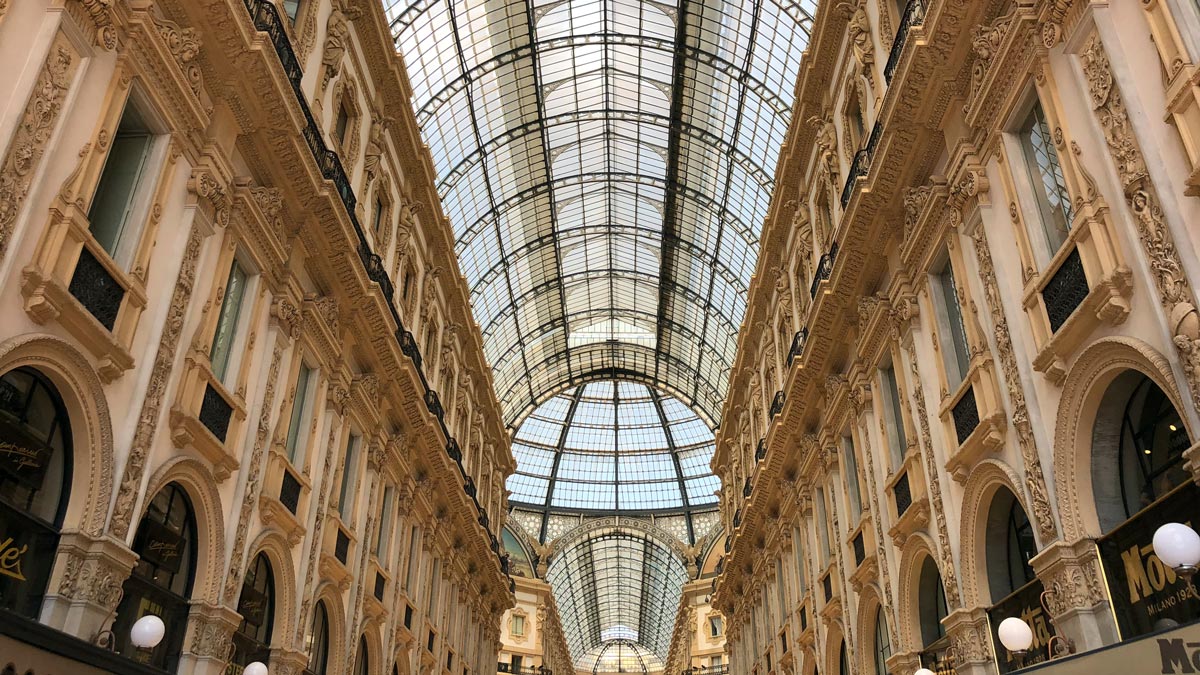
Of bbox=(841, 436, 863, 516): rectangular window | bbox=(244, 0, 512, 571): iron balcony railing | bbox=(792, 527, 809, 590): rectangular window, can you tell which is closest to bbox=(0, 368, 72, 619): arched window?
bbox=(244, 0, 512, 571): iron balcony railing

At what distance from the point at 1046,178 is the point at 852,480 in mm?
10732

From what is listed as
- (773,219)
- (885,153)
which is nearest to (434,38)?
(773,219)

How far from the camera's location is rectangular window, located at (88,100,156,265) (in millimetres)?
11102

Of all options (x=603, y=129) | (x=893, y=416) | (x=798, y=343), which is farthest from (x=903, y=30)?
(x=603, y=129)

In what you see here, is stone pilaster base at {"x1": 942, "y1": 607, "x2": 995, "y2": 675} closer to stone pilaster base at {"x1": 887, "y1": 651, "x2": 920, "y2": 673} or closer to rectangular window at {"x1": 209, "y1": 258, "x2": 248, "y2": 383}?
stone pilaster base at {"x1": 887, "y1": 651, "x2": 920, "y2": 673}

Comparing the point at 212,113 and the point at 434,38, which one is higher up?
the point at 434,38

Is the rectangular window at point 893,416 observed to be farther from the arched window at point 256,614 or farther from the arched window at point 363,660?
the arched window at point 363,660

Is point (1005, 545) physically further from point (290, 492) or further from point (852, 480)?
point (290, 492)

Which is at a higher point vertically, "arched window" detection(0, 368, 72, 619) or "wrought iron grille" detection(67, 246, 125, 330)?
"wrought iron grille" detection(67, 246, 125, 330)

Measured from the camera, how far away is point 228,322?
14.5 m

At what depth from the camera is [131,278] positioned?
10938 mm

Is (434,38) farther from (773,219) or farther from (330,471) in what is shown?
(330,471)

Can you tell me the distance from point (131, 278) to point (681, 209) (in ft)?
112

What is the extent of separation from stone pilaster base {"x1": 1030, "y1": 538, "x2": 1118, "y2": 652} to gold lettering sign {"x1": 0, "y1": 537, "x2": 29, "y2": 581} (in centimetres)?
1103
